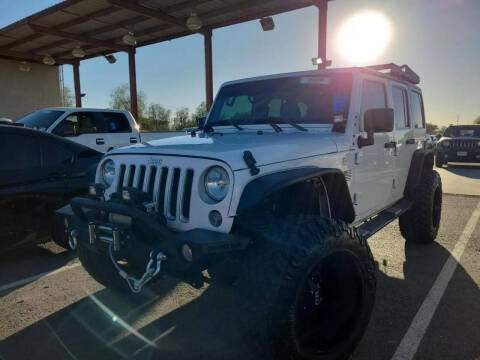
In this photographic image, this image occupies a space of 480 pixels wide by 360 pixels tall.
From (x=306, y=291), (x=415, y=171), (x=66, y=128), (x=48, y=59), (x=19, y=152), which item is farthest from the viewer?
(x=48, y=59)

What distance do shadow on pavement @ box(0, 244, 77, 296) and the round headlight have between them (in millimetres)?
1650

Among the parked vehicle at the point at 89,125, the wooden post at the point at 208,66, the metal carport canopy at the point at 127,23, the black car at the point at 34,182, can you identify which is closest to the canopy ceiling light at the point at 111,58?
the metal carport canopy at the point at 127,23

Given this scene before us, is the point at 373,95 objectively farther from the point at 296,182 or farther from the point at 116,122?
the point at 116,122

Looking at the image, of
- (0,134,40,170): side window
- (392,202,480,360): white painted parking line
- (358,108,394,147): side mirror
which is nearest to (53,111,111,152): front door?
(0,134,40,170): side window

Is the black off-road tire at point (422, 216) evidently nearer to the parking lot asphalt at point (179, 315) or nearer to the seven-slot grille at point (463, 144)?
the parking lot asphalt at point (179, 315)

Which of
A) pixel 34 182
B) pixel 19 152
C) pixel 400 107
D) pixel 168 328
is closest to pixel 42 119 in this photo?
pixel 19 152

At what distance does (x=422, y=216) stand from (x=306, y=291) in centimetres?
289

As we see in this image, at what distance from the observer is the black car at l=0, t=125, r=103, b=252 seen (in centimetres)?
398

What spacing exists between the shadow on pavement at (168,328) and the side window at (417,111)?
2.16 metres

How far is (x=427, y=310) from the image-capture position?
3025 mm

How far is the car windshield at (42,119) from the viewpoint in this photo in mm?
7836

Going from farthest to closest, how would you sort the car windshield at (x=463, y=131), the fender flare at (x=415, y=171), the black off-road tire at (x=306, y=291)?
the car windshield at (x=463, y=131), the fender flare at (x=415, y=171), the black off-road tire at (x=306, y=291)

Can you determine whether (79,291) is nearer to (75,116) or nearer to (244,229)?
(244,229)

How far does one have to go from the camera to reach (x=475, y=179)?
11141mm
